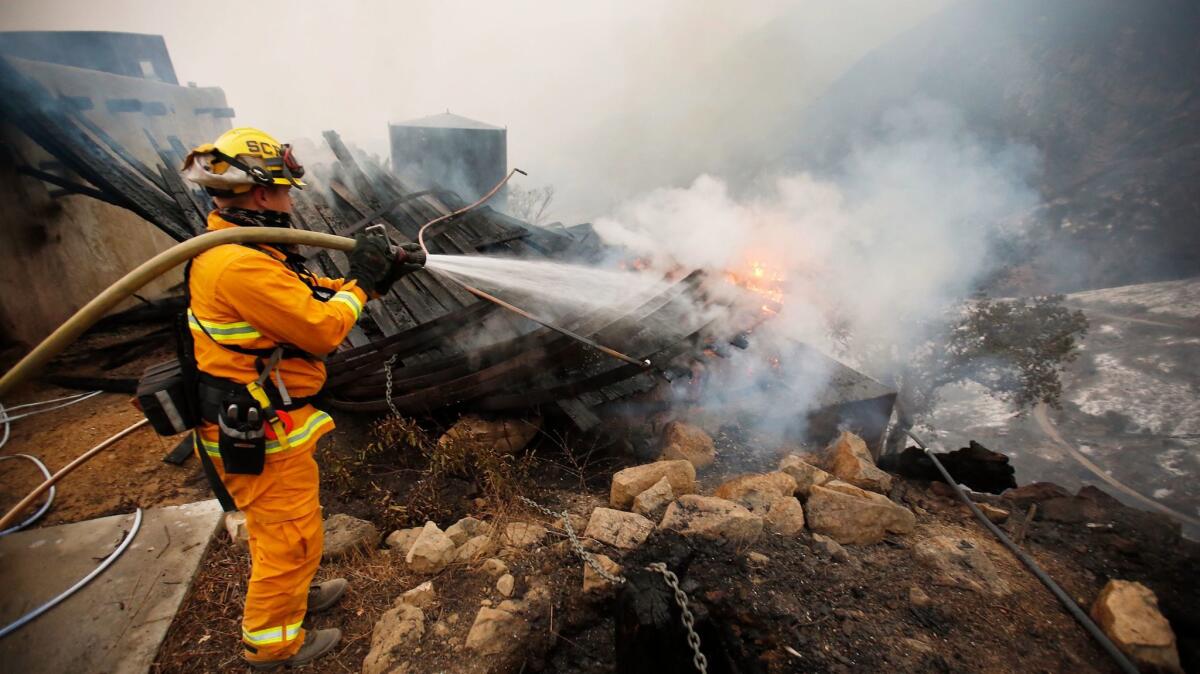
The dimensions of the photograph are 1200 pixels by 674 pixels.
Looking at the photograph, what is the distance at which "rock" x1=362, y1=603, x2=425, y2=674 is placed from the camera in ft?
7.41

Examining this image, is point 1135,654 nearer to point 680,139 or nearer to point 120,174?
point 120,174

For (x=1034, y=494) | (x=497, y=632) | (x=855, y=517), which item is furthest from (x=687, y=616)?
(x=1034, y=494)

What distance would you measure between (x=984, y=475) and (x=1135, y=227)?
27.6m

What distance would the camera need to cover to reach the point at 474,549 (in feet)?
9.45

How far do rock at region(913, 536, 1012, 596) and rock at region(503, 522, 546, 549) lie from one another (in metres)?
2.52

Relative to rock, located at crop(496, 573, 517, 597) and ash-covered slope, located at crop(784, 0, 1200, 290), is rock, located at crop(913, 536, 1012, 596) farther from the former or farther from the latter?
ash-covered slope, located at crop(784, 0, 1200, 290)

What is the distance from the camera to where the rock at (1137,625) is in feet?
7.75

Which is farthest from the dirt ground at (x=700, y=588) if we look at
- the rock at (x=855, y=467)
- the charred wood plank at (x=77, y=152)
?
the charred wood plank at (x=77, y=152)

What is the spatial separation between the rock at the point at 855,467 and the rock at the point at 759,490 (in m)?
0.80

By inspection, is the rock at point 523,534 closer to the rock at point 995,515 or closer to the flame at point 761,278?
the flame at point 761,278

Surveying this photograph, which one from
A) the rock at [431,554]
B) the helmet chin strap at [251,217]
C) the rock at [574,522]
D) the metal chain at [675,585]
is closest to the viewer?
the metal chain at [675,585]

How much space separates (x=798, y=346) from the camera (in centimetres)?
594

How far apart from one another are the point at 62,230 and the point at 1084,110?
4267cm

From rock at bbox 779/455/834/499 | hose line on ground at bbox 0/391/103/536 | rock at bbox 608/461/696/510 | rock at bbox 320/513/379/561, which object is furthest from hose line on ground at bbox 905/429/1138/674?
hose line on ground at bbox 0/391/103/536
